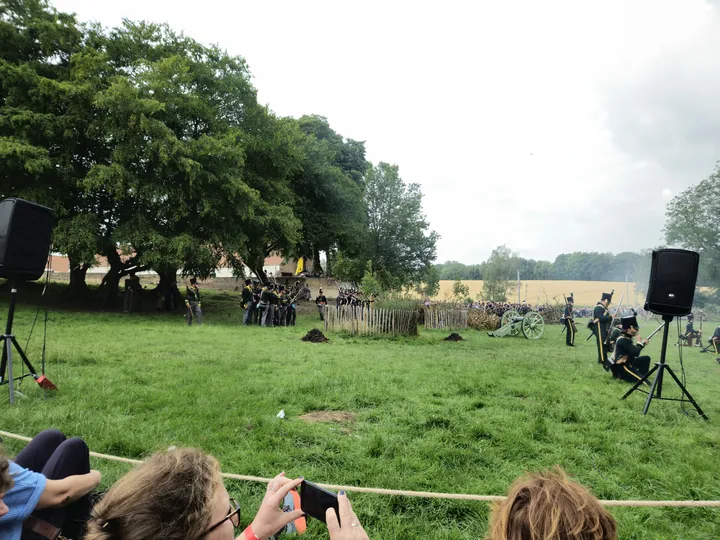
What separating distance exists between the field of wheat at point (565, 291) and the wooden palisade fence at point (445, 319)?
19.7 feet

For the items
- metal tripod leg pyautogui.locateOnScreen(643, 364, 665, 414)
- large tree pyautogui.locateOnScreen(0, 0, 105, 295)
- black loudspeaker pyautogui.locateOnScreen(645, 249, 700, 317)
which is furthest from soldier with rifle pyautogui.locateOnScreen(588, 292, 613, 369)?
large tree pyautogui.locateOnScreen(0, 0, 105, 295)

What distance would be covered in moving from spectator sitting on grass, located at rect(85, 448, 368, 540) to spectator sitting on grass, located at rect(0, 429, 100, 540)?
719mm

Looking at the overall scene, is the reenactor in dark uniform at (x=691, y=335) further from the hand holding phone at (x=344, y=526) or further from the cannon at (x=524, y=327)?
the hand holding phone at (x=344, y=526)

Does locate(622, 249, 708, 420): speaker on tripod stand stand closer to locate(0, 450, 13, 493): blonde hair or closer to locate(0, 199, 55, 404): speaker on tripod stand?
locate(0, 450, 13, 493): blonde hair

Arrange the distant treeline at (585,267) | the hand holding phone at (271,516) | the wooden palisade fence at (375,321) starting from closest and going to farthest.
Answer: the hand holding phone at (271,516)
the wooden palisade fence at (375,321)
the distant treeline at (585,267)

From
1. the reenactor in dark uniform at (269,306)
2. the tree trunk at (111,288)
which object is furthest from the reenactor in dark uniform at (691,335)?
the tree trunk at (111,288)

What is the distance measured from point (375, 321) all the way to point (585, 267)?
23268 millimetres

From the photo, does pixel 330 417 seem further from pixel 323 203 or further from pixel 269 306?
pixel 323 203

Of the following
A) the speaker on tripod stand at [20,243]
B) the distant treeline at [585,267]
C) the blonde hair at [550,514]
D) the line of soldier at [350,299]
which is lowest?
the line of soldier at [350,299]

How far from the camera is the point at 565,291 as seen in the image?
28375 millimetres

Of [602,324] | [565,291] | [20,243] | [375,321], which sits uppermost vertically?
[565,291]

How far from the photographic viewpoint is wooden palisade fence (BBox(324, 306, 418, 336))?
15.1m

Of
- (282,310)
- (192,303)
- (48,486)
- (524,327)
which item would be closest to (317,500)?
(48,486)

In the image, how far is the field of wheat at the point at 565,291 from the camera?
18.5m
